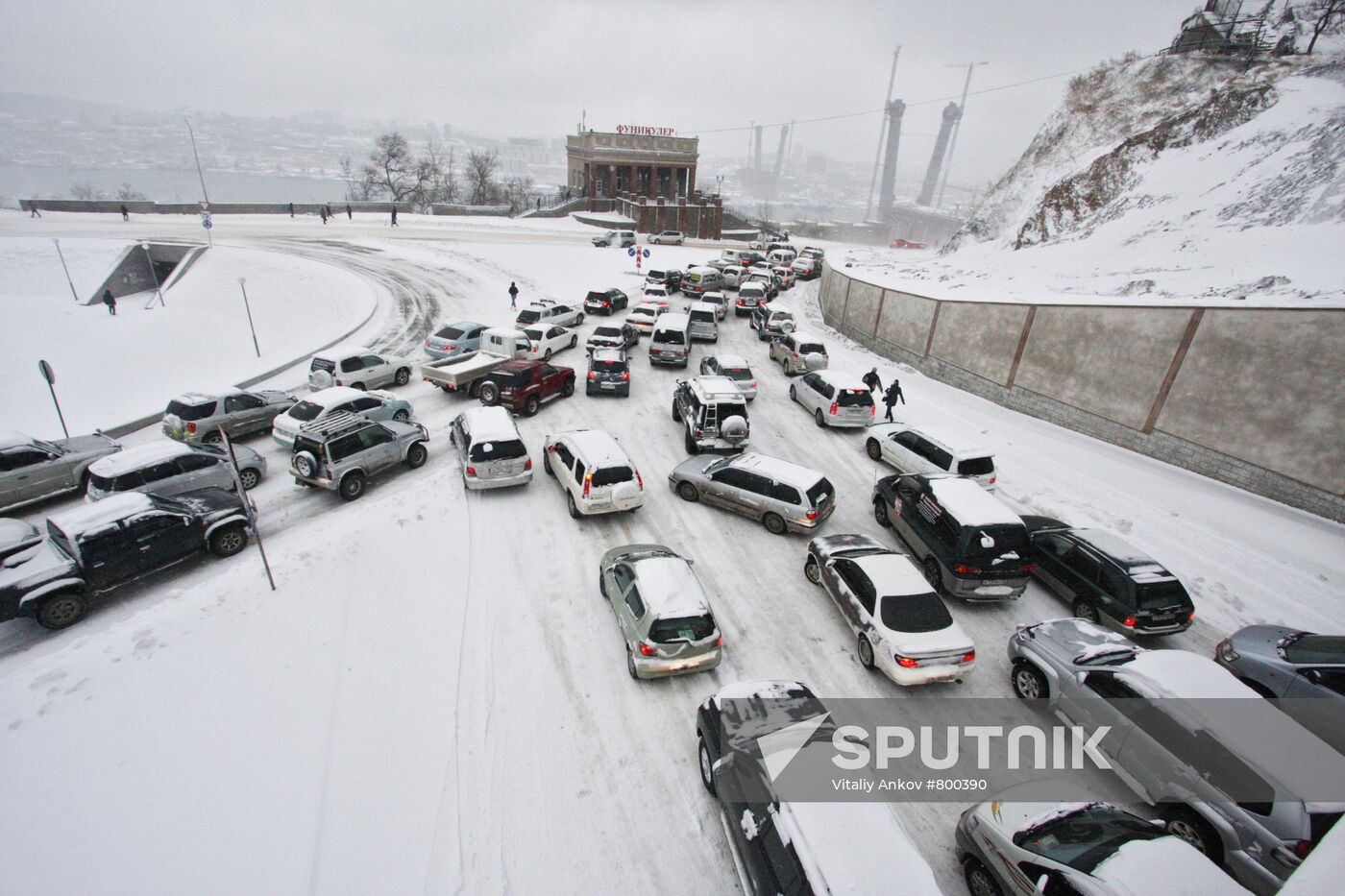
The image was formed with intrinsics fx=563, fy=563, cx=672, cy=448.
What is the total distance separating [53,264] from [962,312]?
47395 millimetres

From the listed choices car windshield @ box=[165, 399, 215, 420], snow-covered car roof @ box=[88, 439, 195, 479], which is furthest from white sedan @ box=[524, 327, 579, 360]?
snow-covered car roof @ box=[88, 439, 195, 479]

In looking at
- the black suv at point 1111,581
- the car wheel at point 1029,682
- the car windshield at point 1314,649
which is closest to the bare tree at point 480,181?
the black suv at point 1111,581

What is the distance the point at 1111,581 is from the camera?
9.77 m

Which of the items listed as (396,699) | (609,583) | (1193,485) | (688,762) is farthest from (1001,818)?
(1193,485)

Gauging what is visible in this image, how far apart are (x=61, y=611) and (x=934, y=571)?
14691mm

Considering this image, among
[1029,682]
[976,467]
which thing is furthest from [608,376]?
[1029,682]


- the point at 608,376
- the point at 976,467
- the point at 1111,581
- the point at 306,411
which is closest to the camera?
the point at 1111,581

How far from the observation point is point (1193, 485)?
45.8ft

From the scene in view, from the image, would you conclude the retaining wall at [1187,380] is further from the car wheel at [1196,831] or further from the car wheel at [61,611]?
the car wheel at [61,611]

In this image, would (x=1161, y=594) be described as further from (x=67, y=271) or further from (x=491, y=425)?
(x=67, y=271)

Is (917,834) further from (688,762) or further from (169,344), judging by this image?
(169,344)

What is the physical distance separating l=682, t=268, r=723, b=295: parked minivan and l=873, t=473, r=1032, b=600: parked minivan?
25852mm

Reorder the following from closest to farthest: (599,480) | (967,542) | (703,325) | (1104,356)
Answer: (967,542) < (599,480) < (1104,356) < (703,325)

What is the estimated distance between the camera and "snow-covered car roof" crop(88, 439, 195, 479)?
1088 centimetres
